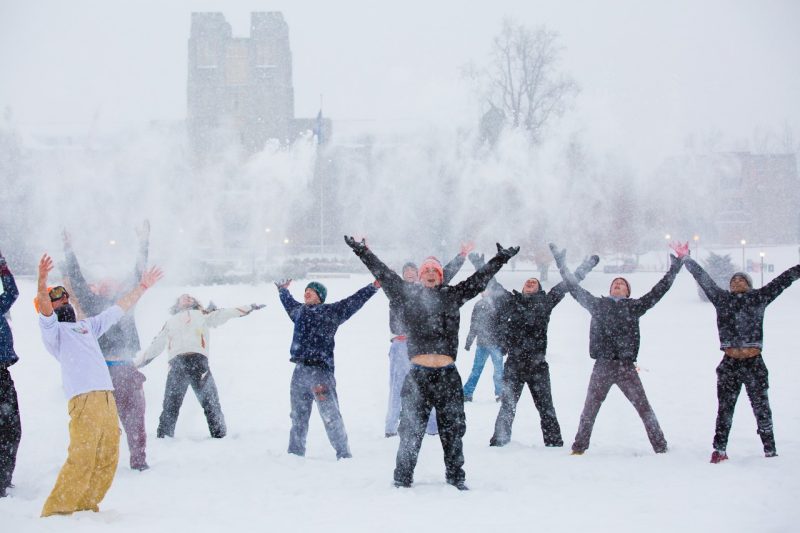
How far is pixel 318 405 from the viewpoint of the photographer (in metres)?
6.80

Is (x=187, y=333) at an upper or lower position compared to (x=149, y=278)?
lower

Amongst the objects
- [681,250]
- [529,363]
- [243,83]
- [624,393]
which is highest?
[243,83]

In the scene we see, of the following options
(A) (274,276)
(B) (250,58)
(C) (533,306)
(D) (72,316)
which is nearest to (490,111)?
(A) (274,276)

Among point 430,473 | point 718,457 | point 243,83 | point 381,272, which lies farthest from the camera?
point 243,83

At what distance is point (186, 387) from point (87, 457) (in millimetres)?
2615

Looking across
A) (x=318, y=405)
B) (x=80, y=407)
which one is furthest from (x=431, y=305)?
(x=80, y=407)

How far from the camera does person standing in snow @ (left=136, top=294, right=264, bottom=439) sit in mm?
7672

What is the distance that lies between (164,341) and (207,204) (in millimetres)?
53022

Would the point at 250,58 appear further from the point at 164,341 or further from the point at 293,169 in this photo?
the point at 164,341

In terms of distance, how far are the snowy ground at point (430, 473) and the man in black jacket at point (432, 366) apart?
0.26m

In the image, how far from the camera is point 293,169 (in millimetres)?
62844

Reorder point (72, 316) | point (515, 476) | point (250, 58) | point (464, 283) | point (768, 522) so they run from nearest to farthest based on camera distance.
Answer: point (768, 522) < point (72, 316) < point (464, 283) < point (515, 476) < point (250, 58)

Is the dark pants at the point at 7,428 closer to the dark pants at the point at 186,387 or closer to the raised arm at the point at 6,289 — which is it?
the raised arm at the point at 6,289

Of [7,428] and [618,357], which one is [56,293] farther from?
[618,357]
